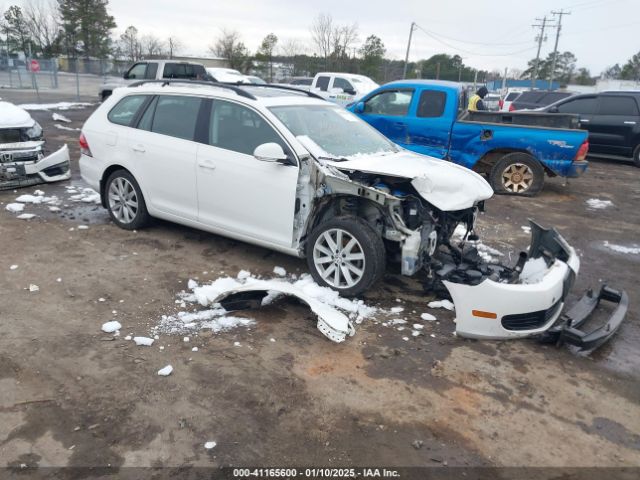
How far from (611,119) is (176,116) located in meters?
11.6

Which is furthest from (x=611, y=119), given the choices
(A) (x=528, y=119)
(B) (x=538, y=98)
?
(B) (x=538, y=98)

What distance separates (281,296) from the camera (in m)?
4.37

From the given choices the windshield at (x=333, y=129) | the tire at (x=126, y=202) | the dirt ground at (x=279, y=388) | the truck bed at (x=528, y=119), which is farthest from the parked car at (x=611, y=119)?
the tire at (x=126, y=202)

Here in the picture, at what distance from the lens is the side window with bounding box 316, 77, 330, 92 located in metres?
16.2

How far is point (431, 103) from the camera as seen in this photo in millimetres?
9086

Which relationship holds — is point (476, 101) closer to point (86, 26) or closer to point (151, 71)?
point (151, 71)

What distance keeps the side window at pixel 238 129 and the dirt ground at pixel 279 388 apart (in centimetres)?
128

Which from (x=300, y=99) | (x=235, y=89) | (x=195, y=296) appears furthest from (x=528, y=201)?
(x=195, y=296)

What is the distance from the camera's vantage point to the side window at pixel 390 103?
9.37m

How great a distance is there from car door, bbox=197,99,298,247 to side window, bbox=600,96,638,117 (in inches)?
443

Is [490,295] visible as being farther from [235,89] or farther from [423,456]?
[235,89]

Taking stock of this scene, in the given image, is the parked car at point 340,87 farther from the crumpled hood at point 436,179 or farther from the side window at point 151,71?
the crumpled hood at point 436,179

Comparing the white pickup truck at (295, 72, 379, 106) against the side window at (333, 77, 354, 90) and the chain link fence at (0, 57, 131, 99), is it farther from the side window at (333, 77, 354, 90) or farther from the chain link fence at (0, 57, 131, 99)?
the chain link fence at (0, 57, 131, 99)

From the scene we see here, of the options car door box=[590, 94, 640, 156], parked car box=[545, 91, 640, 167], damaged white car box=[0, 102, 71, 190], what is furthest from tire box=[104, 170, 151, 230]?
car door box=[590, 94, 640, 156]
